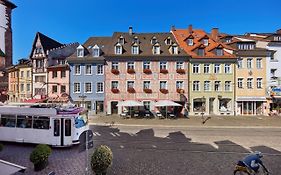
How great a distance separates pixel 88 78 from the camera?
3800 centimetres

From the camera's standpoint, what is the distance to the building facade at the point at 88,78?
37688mm

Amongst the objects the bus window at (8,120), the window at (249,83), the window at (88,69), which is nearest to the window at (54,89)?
the window at (88,69)

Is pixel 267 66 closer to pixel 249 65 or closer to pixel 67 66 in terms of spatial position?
pixel 249 65

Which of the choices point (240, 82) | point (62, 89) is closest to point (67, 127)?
point (62, 89)

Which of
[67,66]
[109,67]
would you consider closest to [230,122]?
[109,67]

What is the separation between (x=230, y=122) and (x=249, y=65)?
12.5 metres

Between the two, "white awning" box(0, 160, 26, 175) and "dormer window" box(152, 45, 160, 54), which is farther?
"dormer window" box(152, 45, 160, 54)

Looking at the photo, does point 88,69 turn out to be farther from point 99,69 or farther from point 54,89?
point 54,89

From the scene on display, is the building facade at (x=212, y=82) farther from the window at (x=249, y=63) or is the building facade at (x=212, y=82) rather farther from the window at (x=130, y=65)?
the window at (x=130, y=65)

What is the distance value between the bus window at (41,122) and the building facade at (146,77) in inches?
829

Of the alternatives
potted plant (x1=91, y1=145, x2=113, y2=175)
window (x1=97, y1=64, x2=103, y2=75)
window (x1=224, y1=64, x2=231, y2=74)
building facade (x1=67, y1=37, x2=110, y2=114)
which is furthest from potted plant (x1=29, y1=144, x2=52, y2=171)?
window (x1=224, y1=64, x2=231, y2=74)

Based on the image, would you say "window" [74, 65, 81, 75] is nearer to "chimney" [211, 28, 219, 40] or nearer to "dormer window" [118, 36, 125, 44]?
"dormer window" [118, 36, 125, 44]

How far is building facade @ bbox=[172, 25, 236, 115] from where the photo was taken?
123 ft

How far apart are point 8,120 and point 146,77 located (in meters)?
23.1
